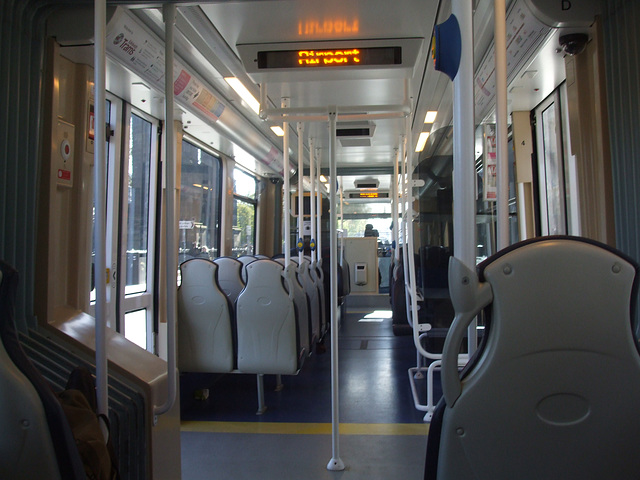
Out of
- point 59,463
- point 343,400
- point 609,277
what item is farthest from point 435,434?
point 343,400

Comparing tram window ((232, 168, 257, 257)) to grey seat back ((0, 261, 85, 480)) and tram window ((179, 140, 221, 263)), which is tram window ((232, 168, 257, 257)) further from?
grey seat back ((0, 261, 85, 480))

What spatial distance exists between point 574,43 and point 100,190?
2.02 m

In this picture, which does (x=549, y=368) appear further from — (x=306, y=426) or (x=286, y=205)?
(x=286, y=205)

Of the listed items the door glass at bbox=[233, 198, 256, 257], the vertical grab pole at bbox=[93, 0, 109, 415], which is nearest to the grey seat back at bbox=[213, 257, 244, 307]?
the door glass at bbox=[233, 198, 256, 257]

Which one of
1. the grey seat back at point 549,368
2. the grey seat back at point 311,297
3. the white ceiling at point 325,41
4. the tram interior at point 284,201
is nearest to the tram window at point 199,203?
the tram interior at point 284,201

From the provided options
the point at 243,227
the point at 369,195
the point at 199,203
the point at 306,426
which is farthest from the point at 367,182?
the point at 306,426

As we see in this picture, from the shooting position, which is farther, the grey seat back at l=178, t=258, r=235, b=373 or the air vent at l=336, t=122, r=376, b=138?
the air vent at l=336, t=122, r=376, b=138

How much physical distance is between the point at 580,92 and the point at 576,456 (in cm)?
170

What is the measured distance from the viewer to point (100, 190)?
1193 millimetres

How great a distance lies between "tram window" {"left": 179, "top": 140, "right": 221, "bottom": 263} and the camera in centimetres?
527

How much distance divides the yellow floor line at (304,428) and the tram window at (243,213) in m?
3.80

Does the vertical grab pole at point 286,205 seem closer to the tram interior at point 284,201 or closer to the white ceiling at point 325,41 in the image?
the tram interior at point 284,201

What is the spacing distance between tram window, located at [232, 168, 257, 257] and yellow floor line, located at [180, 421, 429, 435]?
12.5ft

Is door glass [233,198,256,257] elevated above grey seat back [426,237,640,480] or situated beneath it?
elevated above
